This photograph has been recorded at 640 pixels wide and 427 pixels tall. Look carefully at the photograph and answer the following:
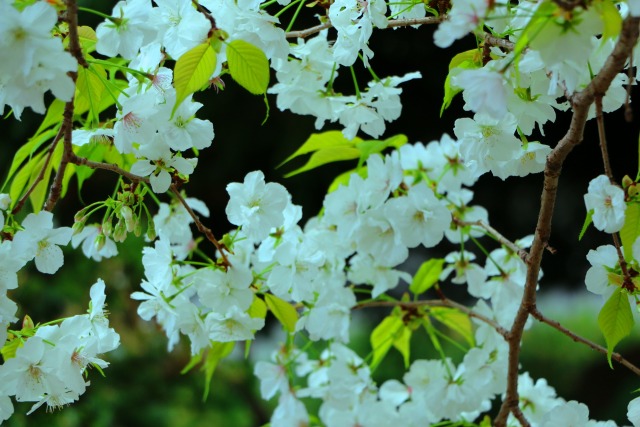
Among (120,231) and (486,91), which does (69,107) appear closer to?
(120,231)

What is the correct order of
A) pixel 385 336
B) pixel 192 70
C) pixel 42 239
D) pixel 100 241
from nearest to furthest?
pixel 192 70 → pixel 42 239 → pixel 100 241 → pixel 385 336

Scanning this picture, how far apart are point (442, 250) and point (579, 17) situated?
2.49 m

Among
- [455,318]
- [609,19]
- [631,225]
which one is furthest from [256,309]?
[609,19]

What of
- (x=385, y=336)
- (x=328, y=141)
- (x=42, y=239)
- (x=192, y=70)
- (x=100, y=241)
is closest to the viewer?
(x=192, y=70)

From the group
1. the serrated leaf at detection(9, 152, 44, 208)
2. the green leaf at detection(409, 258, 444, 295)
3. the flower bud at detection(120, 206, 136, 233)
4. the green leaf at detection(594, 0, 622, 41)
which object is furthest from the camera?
the green leaf at detection(409, 258, 444, 295)

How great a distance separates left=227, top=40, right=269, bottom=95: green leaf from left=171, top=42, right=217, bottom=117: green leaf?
1.0 inches

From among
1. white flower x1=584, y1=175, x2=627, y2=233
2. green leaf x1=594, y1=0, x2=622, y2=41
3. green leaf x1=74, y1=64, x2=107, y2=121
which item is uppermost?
green leaf x1=594, y1=0, x2=622, y2=41

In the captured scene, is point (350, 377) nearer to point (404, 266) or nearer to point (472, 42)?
point (472, 42)

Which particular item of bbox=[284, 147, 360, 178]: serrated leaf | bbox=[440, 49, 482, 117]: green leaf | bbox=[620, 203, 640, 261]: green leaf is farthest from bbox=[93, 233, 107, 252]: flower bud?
bbox=[620, 203, 640, 261]: green leaf

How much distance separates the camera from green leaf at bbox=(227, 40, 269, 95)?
22.1 inches

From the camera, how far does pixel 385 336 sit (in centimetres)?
95

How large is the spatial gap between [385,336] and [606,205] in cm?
43

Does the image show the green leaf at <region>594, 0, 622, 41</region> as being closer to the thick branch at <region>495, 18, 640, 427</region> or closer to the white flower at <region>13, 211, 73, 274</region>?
the thick branch at <region>495, 18, 640, 427</region>

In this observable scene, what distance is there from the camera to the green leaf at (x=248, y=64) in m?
0.56
